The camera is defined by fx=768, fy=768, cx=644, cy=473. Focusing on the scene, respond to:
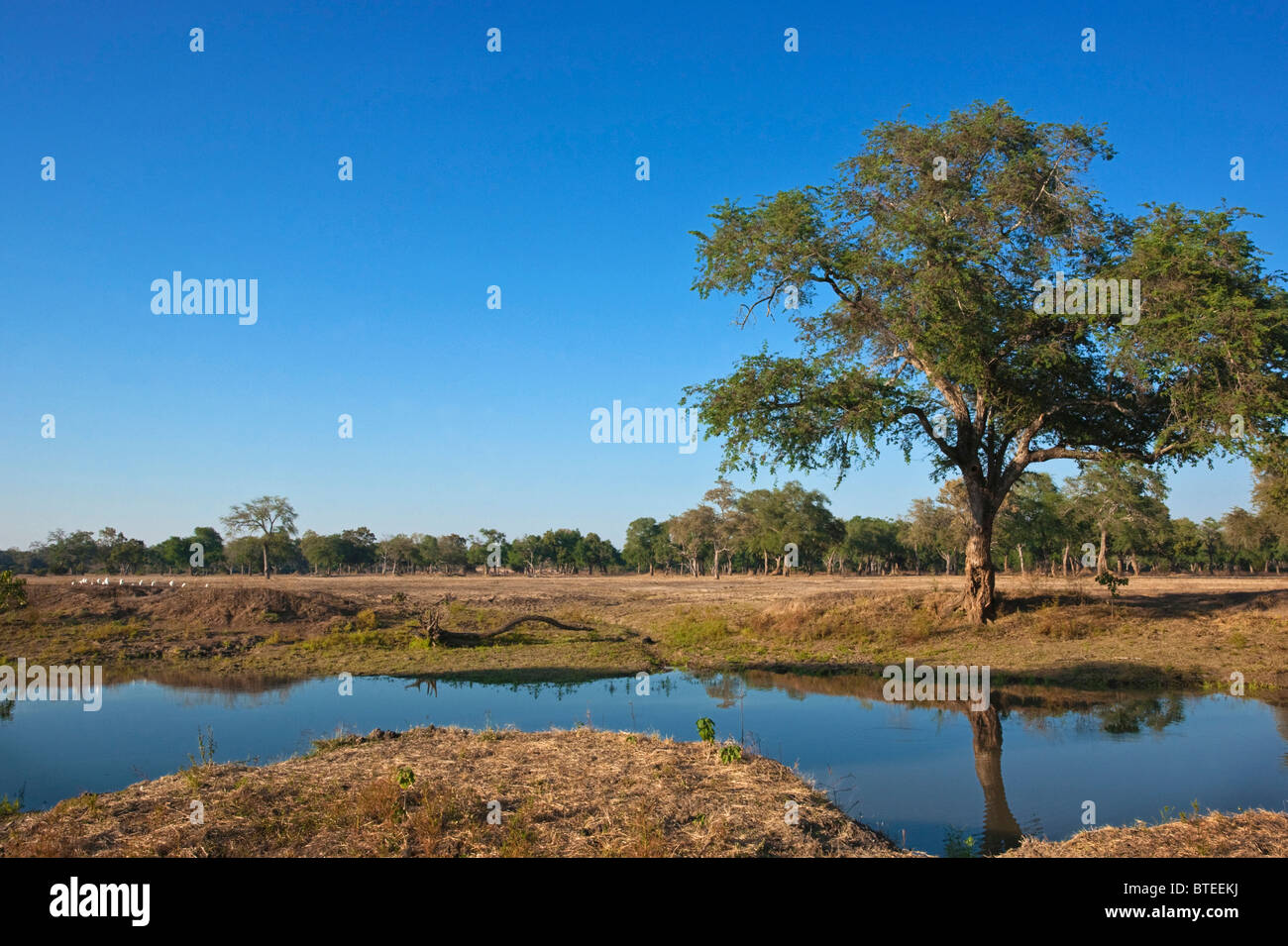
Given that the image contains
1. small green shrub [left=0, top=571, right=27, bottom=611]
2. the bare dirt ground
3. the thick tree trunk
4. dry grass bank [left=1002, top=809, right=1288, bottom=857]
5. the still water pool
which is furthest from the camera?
the thick tree trunk

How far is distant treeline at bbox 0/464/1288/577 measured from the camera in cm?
6894

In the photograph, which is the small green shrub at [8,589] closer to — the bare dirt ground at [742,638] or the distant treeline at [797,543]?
the bare dirt ground at [742,638]

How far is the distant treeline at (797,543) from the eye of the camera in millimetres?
68938

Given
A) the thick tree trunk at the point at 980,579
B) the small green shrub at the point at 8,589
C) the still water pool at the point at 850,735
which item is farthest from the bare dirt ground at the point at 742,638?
the small green shrub at the point at 8,589

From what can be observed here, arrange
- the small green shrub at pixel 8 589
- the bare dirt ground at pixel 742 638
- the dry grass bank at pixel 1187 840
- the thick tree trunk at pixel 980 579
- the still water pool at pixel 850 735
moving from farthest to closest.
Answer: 1. the thick tree trunk at pixel 980 579
2. the bare dirt ground at pixel 742 638
3. the small green shrub at pixel 8 589
4. the still water pool at pixel 850 735
5. the dry grass bank at pixel 1187 840

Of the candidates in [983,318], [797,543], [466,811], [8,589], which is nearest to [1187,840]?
[466,811]

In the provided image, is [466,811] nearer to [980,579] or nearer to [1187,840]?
[1187,840]

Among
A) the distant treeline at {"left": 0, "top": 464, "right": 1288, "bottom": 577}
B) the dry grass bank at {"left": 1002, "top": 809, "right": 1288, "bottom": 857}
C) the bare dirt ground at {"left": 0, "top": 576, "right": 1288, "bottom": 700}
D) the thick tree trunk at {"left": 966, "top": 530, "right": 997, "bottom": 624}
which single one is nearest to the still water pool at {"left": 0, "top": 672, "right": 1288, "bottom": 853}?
the dry grass bank at {"left": 1002, "top": 809, "right": 1288, "bottom": 857}

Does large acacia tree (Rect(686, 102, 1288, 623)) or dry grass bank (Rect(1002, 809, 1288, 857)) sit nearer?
dry grass bank (Rect(1002, 809, 1288, 857))

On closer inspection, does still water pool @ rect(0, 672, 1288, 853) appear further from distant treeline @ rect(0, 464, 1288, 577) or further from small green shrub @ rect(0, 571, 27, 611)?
distant treeline @ rect(0, 464, 1288, 577)

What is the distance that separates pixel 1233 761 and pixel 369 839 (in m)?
12.4

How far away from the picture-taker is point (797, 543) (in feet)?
305
